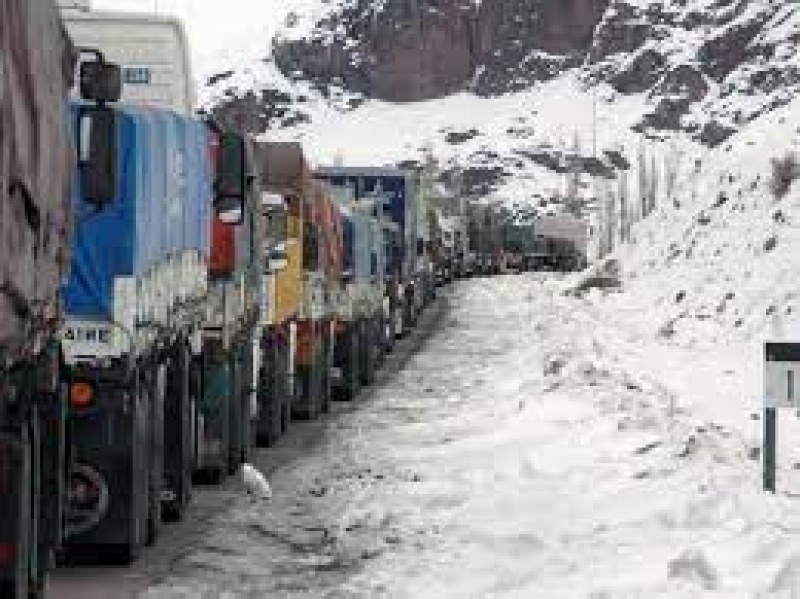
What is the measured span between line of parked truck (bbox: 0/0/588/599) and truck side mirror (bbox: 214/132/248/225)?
17mm

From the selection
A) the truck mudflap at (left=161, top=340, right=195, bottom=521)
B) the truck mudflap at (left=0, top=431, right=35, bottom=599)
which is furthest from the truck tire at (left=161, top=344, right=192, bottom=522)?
the truck mudflap at (left=0, top=431, right=35, bottom=599)

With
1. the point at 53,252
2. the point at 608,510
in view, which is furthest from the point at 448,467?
the point at 53,252

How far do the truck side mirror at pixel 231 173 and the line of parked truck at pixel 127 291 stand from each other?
2 centimetres

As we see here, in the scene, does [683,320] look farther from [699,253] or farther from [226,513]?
[226,513]

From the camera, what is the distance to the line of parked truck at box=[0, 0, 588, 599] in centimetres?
802

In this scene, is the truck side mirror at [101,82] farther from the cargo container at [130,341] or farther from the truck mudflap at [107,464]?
the truck mudflap at [107,464]

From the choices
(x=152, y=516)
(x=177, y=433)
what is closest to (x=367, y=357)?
(x=177, y=433)

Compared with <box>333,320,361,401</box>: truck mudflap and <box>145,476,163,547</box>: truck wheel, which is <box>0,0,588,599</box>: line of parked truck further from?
<box>333,320,361,401</box>: truck mudflap

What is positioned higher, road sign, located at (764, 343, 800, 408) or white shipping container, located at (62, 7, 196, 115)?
white shipping container, located at (62, 7, 196, 115)

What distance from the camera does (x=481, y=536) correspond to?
12.4 metres

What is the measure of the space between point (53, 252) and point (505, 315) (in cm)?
4726

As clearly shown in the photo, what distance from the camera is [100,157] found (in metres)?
9.52

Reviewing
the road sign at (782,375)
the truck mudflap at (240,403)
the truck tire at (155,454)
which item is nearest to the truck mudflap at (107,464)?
the truck tire at (155,454)

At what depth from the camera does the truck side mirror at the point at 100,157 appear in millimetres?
9344
